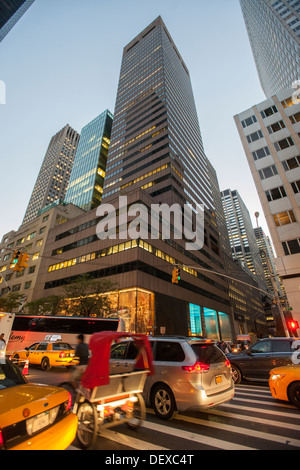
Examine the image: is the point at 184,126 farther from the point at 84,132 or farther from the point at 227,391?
the point at 227,391

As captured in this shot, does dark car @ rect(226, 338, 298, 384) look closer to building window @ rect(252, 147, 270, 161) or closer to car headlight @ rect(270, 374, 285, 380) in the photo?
car headlight @ rect(270, 374, 285, 380)

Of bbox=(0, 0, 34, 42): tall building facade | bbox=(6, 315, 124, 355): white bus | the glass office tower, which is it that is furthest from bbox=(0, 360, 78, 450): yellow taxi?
bbox=(0, 0, 34, 42): tall building facade

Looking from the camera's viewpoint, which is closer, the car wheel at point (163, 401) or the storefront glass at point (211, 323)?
the car wheel at point (163, 401)

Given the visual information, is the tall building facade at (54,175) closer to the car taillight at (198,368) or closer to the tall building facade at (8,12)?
the tall building facade at (8,12)

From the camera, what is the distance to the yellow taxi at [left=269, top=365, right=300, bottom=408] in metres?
5.56

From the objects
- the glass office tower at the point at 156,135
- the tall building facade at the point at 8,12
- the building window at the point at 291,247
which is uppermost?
the tall building facade at the point at 8,12

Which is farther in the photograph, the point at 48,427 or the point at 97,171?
the point at 97,171

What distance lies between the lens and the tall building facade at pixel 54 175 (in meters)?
121

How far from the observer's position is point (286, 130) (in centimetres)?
2883

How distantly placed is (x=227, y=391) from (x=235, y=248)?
173421 mm

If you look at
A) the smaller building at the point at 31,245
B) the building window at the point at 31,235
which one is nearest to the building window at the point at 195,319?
the smaller building at the point at 31,245

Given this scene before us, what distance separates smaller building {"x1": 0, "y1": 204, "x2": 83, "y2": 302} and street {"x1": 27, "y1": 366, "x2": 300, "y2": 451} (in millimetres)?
49892

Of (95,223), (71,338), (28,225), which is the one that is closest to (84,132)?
(28,225)

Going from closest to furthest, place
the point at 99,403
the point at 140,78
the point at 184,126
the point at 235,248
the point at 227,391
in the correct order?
the point at 99,403
the point at 227,391
the point at 184,126
the point at 140,78
the point at 235,248
